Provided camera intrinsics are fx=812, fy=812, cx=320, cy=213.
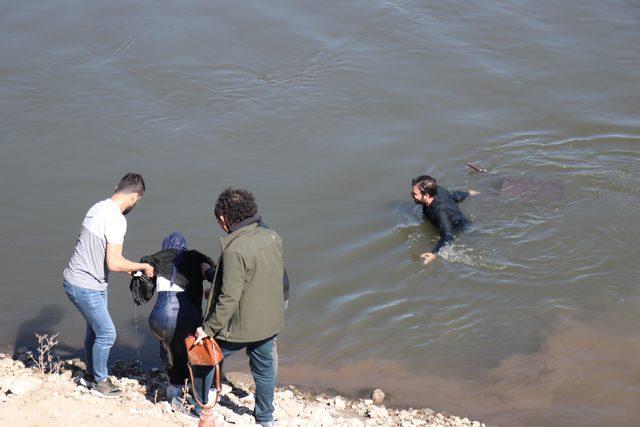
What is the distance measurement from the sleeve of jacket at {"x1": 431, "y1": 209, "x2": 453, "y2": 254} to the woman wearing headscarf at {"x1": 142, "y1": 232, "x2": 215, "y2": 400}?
3.98 metres

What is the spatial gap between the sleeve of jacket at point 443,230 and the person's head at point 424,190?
0.22m

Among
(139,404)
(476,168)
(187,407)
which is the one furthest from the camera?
(476,168)

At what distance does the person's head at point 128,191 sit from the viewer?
229 inches

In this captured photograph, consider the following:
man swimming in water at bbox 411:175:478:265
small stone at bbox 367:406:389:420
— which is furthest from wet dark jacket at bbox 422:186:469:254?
small stone at bbox 367:406:389:420

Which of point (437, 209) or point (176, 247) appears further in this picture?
point (437, 209)

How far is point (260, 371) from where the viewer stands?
5.74 m

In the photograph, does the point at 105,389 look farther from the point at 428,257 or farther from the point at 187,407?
the point at 428,257

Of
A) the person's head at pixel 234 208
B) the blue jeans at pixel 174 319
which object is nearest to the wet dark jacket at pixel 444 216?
the blue jeans at pixel 174 319

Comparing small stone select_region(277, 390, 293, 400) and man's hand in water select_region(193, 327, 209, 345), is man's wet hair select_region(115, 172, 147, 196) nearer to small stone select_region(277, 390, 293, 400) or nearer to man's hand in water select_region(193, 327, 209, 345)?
man's hand in water select_region(193, 327, 209, 345)

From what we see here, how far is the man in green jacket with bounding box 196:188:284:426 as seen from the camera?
5262 mm

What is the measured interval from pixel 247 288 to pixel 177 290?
2.49ft

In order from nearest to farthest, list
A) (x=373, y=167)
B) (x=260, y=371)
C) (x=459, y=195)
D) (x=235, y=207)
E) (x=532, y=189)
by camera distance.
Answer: (x=235, y=207) < (x=260, y=371) < (x=459, y=195) < (x=532, y=189) < (x=373, y=167)

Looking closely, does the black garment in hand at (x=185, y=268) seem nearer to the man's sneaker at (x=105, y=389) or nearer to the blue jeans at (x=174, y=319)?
the blue jeans at (x=174, y=319)

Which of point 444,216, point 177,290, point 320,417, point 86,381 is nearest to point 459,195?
point 444,216
